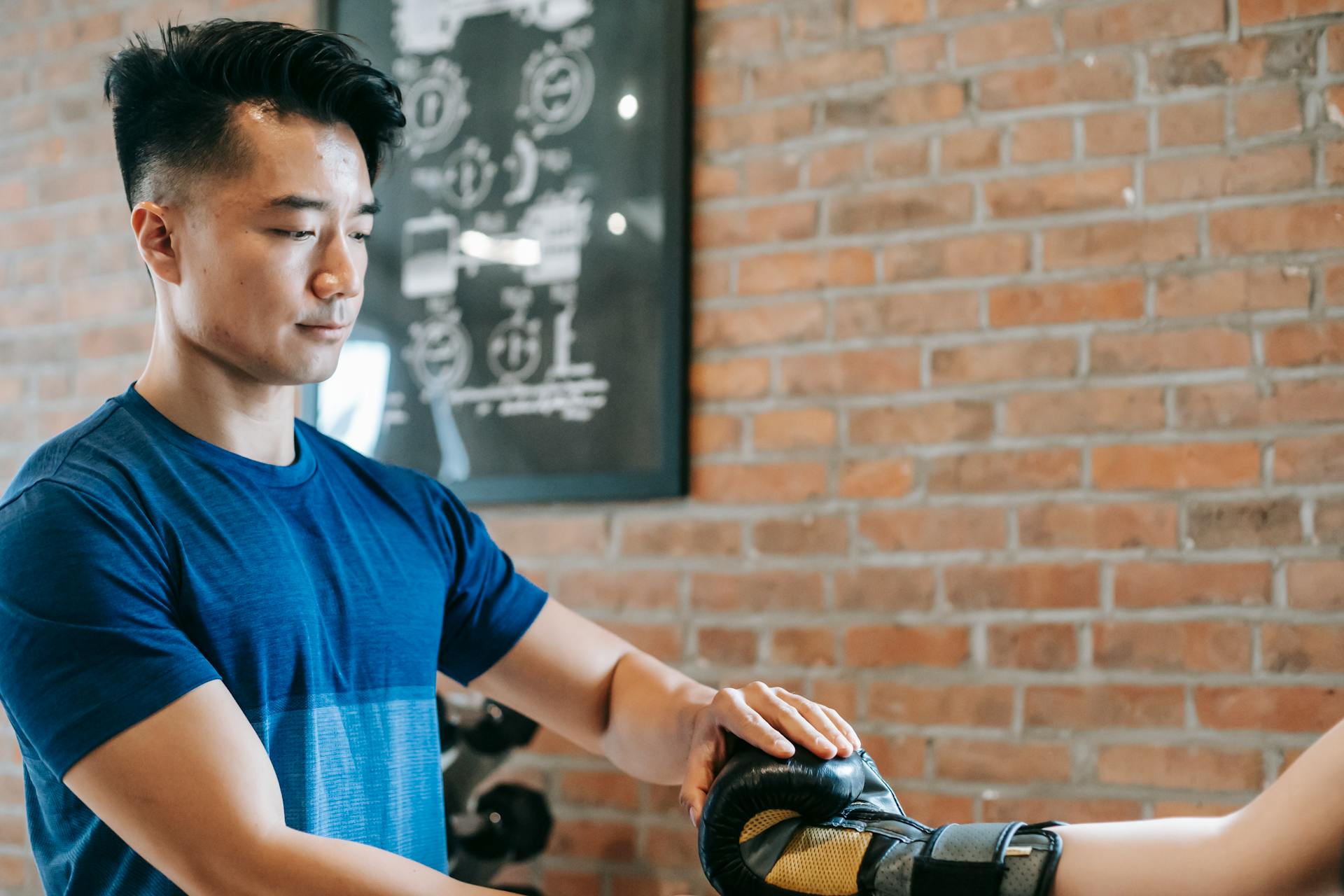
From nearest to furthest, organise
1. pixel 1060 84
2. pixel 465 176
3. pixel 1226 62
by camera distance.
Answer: pixel 1226 62 < pixel 1060 84 < pixel 465 176

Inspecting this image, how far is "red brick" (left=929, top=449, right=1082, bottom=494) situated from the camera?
2162 millimetres

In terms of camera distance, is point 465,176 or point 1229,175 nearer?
point 1229,175

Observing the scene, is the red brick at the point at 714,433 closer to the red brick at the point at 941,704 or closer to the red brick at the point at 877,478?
the red brick at the point at 877,478

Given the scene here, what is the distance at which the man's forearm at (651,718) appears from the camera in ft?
5.27

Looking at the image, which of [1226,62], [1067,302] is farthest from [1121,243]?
[1226,62]

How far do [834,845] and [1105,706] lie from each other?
38.5 inches

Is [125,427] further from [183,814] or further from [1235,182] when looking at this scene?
[1235,182]

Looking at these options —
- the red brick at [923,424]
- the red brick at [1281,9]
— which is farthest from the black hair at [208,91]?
the red brick at [1281,9]

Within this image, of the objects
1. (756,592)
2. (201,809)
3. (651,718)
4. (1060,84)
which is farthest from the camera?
(756,592)

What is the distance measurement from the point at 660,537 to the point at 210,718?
1381mm

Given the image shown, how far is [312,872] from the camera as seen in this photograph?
1.19 m

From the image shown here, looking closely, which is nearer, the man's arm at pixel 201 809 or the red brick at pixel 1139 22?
the man's arm at pixel 201 809

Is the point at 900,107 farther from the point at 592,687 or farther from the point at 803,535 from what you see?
the point at 592,687

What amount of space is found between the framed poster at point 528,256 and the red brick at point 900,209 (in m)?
0.33
